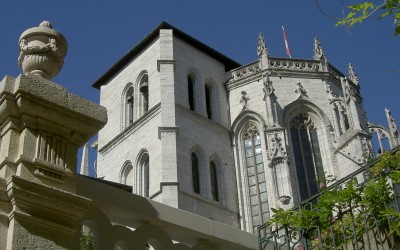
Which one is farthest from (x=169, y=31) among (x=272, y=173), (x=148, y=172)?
(x=272, y=173)

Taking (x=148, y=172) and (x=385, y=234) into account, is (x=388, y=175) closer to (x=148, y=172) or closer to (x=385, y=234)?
(x=385, y=234)

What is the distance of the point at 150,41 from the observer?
31156 mm

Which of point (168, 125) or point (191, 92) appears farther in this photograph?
point (191, 92)

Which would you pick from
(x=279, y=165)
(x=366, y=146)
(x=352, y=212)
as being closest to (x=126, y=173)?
(x=279, y=165)

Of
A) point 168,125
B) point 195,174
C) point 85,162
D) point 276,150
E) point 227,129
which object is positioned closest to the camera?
point 276,150

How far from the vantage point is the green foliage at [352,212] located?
13.0 feet

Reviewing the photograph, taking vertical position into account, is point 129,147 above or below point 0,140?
above

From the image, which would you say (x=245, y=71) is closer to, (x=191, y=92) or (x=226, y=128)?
(x=191, y=92)

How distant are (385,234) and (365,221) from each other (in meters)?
0.15

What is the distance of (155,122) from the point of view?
27.9 meters

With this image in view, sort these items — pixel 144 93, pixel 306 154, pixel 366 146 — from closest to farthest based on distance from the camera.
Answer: pixel 366 146 → pixel 306 154 → pixel 144 93

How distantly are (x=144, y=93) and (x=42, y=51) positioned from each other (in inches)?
1064

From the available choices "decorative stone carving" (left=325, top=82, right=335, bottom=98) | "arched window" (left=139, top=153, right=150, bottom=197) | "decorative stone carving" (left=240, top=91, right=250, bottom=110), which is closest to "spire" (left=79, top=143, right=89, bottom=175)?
"arched window" (left=139, top=153, right=150, bottom=197)

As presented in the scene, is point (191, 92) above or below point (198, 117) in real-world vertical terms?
above
